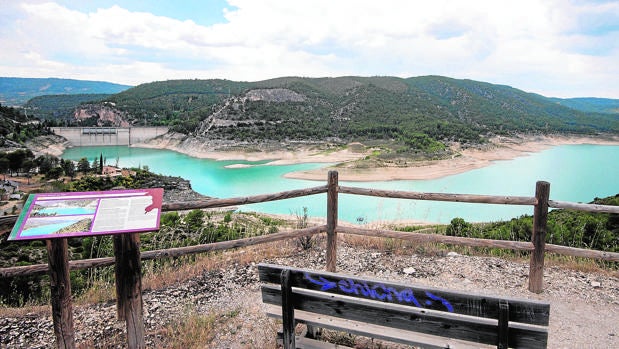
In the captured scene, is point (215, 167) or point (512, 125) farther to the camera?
point (512, 125)

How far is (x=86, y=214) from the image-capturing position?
2576 millimetres

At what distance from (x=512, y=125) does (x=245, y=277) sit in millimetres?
82772

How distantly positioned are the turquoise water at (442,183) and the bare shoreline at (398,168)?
68.4 inches

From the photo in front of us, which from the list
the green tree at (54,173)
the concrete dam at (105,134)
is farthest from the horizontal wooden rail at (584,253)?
the concrete dam at (105,134)

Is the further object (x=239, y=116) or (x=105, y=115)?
(x=105, y=115)

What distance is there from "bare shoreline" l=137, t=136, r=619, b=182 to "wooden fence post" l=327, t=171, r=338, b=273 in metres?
31.0

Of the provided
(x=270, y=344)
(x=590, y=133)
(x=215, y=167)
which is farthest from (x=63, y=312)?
(x=590, y=133)

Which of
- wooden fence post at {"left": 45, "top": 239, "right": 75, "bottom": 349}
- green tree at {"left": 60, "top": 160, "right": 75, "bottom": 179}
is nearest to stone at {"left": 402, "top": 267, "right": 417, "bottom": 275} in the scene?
wooden fence post at {"left": 45, "top": 239, "right": 75, "bottom": 349}

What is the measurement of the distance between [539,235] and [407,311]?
103 inches

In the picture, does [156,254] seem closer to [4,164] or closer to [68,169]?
[68,169]

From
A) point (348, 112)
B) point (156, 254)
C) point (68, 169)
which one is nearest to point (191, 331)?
point (156, 254)

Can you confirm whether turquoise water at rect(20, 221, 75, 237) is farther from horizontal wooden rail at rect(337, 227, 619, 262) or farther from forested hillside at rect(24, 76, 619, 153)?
forested hillside at rect(24, 76, 619, 153)

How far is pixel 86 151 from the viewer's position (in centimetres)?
7000

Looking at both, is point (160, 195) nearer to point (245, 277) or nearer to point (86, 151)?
point (245, 277)
